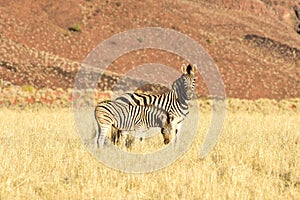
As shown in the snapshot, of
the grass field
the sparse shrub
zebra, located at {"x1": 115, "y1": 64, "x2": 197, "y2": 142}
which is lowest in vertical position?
the grass field

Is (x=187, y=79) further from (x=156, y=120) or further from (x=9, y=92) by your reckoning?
(x=9, y=92)

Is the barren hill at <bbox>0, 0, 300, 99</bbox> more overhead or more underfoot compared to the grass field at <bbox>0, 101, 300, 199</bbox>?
more overhead

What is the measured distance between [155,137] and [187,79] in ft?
7.89

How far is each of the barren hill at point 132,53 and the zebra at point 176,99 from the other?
34.4 metres

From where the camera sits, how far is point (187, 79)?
34.6ft

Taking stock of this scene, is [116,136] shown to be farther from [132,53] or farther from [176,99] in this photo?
[132,53]

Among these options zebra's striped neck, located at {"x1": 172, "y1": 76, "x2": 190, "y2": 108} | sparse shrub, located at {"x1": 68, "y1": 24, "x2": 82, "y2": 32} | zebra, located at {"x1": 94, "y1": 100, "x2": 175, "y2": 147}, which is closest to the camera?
zebra, located at {"x1": 94, "y1": 100, "x2": 175, "y2": 147}

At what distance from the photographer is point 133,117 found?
10672 millimetres

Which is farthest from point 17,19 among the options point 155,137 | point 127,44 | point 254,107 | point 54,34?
point 155,137

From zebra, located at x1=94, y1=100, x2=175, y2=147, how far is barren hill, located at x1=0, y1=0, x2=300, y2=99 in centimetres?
3486

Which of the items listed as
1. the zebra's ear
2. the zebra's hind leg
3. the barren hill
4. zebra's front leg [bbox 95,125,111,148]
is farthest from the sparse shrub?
zebra's front leg [bbox 95,125,111,148]

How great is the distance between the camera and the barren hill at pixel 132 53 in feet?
185

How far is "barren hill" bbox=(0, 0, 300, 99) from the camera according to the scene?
56344 millimetres

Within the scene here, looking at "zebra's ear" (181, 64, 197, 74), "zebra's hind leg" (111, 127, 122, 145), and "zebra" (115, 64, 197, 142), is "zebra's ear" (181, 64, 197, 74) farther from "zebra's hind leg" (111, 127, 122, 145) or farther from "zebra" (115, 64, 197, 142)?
"zebra's hind leg" (111, 127, 122, 145)
